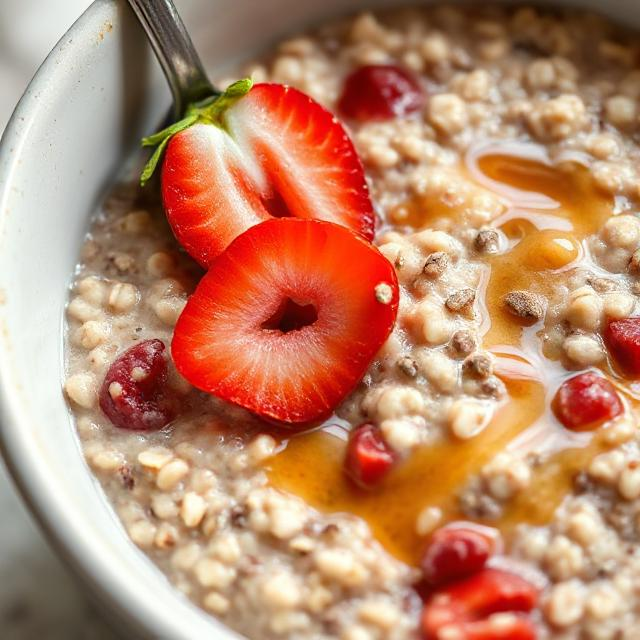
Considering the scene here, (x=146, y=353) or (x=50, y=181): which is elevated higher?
(x=50, y=181)

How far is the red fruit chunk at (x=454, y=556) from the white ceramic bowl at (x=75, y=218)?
261 millimetres

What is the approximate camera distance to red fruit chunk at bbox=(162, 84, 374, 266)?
1522mm

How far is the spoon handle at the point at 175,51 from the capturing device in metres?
1.54

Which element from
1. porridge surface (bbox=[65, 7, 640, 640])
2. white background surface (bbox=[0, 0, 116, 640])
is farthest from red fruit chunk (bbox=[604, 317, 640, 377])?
white background surface (bbox=[0, 0, 116, 640])

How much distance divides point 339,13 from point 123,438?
826 mm

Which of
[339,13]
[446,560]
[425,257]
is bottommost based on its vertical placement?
[446,560]

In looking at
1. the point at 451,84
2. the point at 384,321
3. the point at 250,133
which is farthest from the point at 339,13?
the point at 384,321

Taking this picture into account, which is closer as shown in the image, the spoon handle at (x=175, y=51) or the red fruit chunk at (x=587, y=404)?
the red fruit chunk at (x=587, y=404)

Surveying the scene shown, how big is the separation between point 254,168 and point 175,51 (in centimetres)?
21

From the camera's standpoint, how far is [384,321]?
1.41 meters

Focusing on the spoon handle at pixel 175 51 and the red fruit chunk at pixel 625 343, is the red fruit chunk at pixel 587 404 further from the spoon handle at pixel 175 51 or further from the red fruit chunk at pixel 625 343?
the spoon handle at pixel 175 51

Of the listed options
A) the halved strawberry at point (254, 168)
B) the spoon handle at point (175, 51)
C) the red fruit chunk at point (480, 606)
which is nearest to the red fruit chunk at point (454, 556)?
the red fruit chunk at point (480, 606)

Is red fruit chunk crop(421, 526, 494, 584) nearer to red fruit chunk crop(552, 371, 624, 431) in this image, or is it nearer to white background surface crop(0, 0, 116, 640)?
red fruit chunk crop(552, 371, 624, 431)

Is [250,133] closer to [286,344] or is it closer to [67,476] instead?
[286,344]
